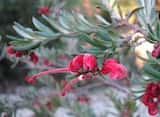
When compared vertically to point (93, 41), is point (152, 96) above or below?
below

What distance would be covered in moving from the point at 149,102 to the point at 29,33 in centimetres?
37

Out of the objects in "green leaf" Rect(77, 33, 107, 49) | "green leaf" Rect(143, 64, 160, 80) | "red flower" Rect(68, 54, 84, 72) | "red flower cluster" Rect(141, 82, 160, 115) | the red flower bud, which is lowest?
the red flower bud

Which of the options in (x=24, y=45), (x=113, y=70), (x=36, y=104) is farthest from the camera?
(x=36, y=104)

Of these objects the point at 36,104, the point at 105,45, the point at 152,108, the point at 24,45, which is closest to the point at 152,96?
the point at 152,108

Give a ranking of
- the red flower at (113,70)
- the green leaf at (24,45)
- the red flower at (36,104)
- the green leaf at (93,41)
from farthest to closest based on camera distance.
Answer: the red flower at (36,104), the green leaf at (24,45), the green leaf at (93,41), the red flower at (113,70)

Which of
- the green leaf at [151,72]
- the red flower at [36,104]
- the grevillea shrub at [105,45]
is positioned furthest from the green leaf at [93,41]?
the red flower at [36,104]

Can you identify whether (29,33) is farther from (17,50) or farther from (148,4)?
(148,4)

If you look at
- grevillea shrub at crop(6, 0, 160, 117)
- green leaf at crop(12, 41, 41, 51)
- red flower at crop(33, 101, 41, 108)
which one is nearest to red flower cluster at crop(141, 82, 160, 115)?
grevillea shrub at crop(6, 0, 160, 117)

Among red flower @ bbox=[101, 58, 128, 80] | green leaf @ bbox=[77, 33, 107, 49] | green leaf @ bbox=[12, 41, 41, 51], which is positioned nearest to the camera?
red flower @ bbox=[101, 58, 128, 80]

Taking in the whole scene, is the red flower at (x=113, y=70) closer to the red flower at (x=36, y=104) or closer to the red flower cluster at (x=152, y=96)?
the red flower cluster at (x=152, y=96)

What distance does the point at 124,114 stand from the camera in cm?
181

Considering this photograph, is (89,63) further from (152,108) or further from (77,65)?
(152,108)

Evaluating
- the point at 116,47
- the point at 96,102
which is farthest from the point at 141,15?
the point at 96,102

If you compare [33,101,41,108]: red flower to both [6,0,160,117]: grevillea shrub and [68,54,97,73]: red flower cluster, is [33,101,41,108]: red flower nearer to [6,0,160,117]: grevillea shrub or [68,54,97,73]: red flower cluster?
[6,0,160,117]: grevillea shrub
